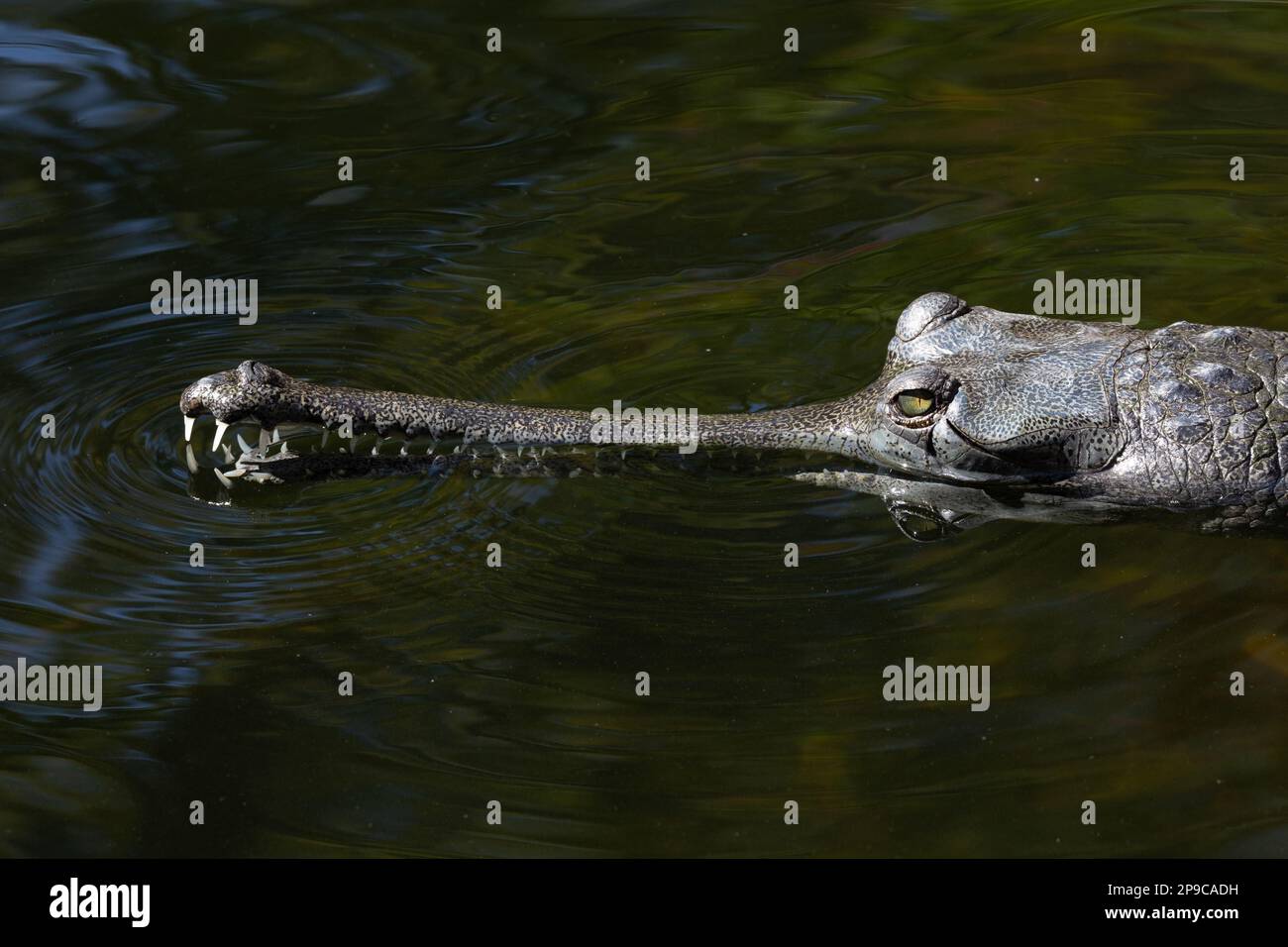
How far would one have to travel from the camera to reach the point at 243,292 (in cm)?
901

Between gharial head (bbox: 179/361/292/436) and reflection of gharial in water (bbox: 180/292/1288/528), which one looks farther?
reflection of gharial in water (bbox: 180/292/1288/528)

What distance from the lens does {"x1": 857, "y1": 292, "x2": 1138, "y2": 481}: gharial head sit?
7.13m

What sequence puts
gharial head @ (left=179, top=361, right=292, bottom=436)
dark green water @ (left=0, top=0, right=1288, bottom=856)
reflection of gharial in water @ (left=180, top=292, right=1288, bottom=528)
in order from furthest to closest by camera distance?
1. reflection of gharial in water @ (left=180, top=292, right=1288, bottom=528)
2. gharial head @ (left=179, top=361, right=292, bottom=436)
3. dark green water @ (left=0, top=0, right=1288, bottom=856)

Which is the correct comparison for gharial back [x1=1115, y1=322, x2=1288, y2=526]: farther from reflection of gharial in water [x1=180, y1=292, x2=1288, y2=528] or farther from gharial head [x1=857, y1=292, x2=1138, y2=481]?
gharial head [x1=857, y1=292, x2=1138, y2=481]

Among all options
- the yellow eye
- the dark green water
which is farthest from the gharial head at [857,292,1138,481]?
the dark green water

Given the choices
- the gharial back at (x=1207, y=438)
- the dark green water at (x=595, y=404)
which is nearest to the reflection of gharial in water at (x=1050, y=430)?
the gharial back at (x=1207, y=438)

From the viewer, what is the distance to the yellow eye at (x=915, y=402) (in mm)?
7188

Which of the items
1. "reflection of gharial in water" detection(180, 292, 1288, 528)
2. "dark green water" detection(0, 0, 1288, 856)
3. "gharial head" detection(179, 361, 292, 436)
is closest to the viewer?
"dark green water" detection(0, 0, 1288, 856)

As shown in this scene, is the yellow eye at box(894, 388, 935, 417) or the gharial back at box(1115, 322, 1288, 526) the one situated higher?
the yellow eye at box(894, 388, 935, 417)

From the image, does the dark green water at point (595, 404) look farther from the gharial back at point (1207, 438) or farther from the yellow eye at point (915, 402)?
the yellow eye at point (915, 402)

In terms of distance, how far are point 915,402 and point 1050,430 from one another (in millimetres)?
656

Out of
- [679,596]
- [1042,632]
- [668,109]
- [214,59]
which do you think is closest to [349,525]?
[679,596]

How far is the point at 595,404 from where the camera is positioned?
8016mm

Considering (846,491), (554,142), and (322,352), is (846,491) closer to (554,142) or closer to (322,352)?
(322,352)
